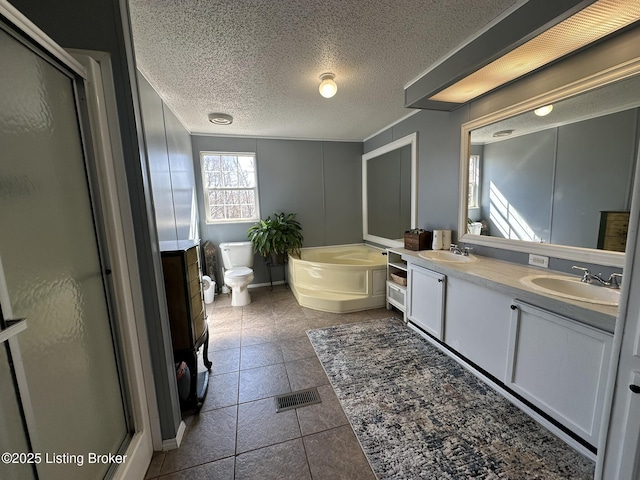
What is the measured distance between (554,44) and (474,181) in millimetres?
1116

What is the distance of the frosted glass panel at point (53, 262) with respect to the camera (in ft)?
2.67

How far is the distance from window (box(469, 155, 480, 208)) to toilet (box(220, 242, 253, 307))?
2882 millimetres

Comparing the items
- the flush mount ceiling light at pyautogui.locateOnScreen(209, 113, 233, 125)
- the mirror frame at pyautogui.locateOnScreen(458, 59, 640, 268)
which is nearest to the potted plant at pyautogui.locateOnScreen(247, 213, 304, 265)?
the flush mount ceiling light at pyautogui.locateOnScreen(209, 113, 233, 125)

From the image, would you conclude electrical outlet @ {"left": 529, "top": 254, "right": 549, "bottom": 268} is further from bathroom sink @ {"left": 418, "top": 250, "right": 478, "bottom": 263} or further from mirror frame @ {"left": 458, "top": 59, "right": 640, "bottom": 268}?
bathroom sink @ {"left": 418, "top": 250, "right": 478, "bottom": 263}

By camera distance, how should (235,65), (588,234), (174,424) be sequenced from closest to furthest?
(174,424) < (588,234) < (235,65)

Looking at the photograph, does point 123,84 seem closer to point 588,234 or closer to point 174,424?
point 174,424

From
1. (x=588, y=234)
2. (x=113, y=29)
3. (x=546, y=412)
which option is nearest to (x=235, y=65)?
(x=113, y=29)

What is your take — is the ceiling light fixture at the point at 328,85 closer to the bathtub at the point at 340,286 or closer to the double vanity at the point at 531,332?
the double vanity at the point at 531,332

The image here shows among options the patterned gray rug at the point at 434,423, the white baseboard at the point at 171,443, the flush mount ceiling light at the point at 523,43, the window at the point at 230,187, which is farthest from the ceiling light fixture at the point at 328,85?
the white baseboard at the point at 171,443

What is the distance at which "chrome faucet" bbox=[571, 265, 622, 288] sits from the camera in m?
1.49

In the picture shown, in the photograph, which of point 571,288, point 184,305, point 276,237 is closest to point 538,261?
point 571,288

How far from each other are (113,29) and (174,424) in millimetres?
2127

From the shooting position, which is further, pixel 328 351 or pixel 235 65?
pixel 328 351

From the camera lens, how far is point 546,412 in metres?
1.54
